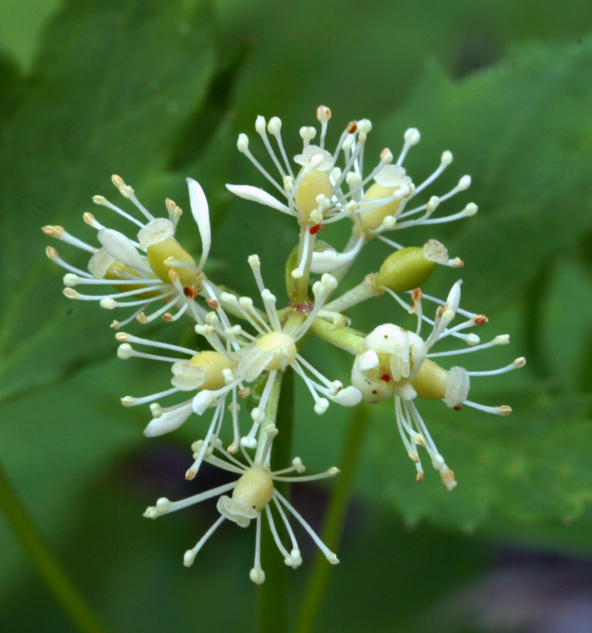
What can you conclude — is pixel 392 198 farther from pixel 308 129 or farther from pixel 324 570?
pixel 324 570

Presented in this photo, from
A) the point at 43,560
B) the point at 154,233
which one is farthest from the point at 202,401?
the point at 43,560

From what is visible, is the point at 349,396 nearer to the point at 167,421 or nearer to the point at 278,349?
the point at 278,349

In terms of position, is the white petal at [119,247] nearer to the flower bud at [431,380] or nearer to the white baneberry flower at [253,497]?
the white baneberry flower at [253,497]

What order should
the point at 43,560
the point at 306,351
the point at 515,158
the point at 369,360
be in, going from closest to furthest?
the point at 369,360 < the point at 43,560 < the point at 515,158 < the point at 306,351

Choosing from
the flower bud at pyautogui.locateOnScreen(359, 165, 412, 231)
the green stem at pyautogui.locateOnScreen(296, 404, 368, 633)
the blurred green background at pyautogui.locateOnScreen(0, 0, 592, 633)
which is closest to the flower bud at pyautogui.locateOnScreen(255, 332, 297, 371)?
the flower bud at pyautogui.locateOnScreen(359, 165, 412, 231)

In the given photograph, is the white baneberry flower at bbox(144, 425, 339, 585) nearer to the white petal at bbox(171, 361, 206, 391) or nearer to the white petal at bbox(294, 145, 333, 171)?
the white petal at bbox(171, 361, 206, 391)

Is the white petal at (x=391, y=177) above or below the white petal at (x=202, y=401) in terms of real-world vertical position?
above

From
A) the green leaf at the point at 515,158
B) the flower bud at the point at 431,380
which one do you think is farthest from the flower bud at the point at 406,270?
the green leaf at the point at 515,158

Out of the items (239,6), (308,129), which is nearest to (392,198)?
(308,129)
